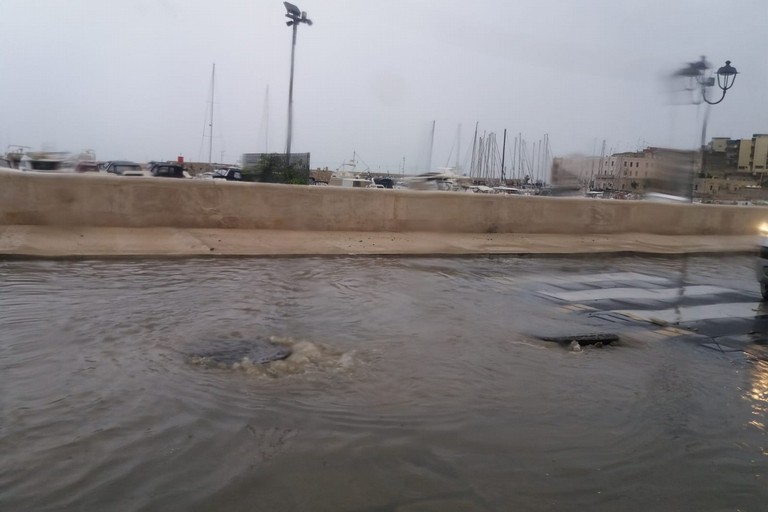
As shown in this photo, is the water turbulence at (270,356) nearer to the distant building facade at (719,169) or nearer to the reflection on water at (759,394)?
the reflection on water at (759,394)

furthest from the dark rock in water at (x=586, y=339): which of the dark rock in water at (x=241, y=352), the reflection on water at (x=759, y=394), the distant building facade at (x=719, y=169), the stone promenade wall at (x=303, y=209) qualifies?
the distant building facade at (x=719, y=169)

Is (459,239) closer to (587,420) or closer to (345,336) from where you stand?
(345,336)

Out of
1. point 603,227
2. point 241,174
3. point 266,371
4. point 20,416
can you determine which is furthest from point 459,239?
point 241,174

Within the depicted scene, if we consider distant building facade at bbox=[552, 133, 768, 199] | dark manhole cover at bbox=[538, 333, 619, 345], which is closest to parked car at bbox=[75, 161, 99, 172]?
distant building facade at bbox=[552, 133, 768, 199]

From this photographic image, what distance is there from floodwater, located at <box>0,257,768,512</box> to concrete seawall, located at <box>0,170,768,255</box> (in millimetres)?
2973

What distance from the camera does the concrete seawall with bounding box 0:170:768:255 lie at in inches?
393

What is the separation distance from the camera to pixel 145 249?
31.0ft

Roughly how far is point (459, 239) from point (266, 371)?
28.9ft

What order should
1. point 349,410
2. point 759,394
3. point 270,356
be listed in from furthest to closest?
point 270,356, point 759,394, point 349,410

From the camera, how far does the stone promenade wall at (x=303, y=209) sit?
10258 mm

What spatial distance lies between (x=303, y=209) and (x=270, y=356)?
743 centimetres

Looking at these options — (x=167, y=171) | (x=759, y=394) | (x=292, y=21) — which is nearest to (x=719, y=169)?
(x=292, y=21)

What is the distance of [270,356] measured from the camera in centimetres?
508

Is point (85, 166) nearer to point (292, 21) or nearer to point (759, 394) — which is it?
point (292, 21)
